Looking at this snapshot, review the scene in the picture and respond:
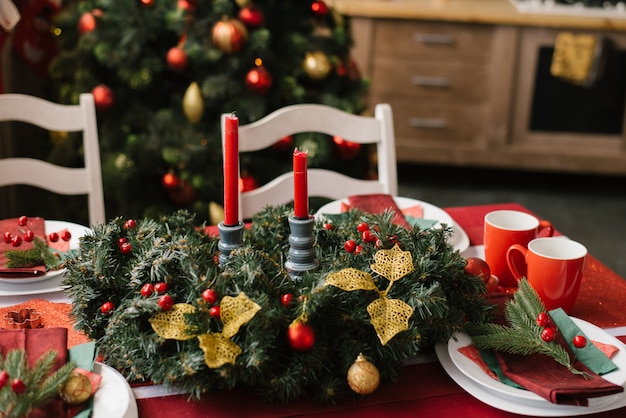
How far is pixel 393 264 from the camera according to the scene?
0.92 m

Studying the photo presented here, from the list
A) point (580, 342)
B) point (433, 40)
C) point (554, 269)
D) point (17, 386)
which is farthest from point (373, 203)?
point (433, 40)

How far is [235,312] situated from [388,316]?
17 centimetres

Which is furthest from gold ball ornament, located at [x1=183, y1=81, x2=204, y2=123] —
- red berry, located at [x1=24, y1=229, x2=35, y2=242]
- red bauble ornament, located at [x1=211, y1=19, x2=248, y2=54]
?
red berry, located at [x1=24, y1=229, x2=35, y2=242]

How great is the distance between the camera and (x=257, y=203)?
58.2 inches

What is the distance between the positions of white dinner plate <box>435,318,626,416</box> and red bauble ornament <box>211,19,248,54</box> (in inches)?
52.4

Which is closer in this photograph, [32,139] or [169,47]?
[169,47]

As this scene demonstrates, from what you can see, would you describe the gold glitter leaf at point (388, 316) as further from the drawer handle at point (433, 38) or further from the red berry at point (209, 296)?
the drawer handle at point (433, 38)

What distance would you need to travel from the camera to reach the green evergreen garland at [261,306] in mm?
823

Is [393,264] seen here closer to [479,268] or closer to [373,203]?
Answer: [479,268]

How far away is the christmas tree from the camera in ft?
6.91

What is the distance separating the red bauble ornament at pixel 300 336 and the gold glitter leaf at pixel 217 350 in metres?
0.06

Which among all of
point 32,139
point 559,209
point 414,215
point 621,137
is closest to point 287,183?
point 414,215

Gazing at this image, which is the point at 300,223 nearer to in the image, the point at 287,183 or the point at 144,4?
the point at 287,183

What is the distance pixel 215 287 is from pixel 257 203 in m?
0.63
